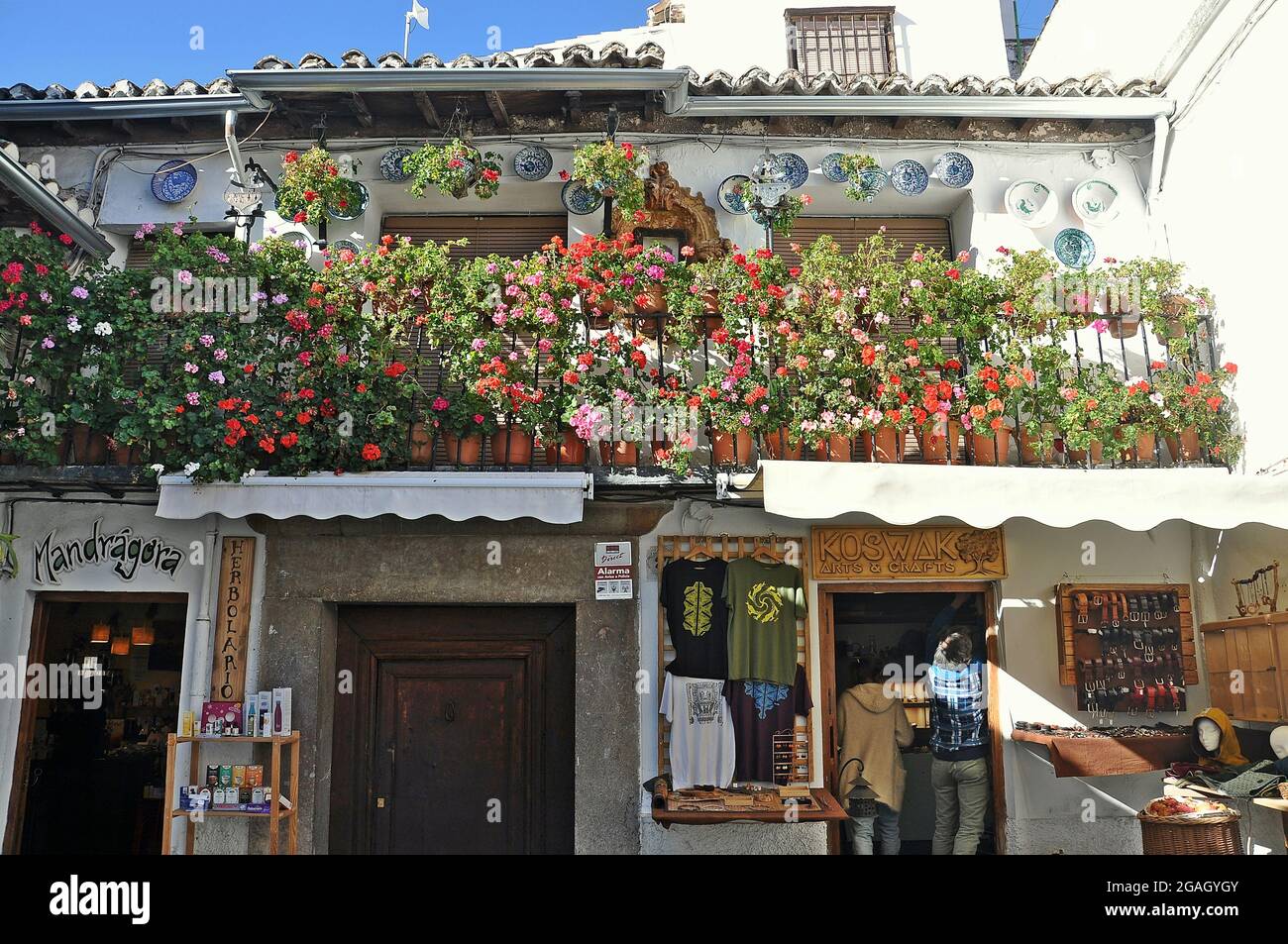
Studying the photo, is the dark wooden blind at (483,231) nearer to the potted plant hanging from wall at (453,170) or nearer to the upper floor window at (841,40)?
the potted plant hanging from wall at (453,170)

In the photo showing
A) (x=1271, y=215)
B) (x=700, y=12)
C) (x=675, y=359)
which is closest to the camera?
(x=1271, y=215)

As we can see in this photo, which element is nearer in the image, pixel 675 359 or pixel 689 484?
pixel 689 484

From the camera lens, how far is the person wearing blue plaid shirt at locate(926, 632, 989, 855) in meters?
6.88

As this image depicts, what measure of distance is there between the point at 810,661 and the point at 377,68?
5.23 m

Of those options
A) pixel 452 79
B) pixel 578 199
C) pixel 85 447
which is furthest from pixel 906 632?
pixel 85 447

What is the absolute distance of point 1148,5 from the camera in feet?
26.3

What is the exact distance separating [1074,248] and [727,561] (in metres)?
3.76

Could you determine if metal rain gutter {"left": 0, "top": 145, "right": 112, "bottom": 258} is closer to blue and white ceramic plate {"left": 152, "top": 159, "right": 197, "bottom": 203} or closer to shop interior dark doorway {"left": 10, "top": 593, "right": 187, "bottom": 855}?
blue and white ceramic plate {"left": 152, "top": 159, "right": 197, "bottom": 203}

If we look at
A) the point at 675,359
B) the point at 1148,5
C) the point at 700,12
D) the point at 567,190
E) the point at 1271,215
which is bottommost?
the point at 675,359

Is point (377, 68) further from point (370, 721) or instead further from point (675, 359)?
point (370, 721)

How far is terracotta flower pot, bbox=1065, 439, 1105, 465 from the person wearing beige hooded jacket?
2.08 meters

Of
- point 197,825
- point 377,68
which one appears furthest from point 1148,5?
point 197,825

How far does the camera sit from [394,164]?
7816mm

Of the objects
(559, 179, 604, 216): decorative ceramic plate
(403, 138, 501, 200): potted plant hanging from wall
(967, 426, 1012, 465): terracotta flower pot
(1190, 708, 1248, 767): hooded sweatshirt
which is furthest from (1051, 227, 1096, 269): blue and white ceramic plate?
(403, 138, 501, 200): potted plant hanging from wall
